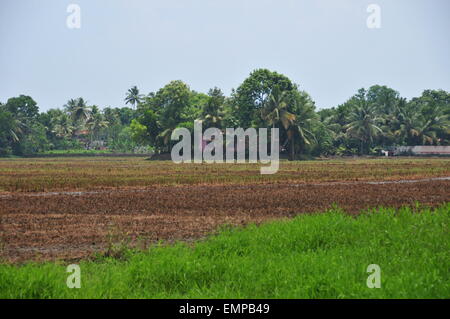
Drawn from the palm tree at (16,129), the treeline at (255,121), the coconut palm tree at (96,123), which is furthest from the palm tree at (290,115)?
the coconut palm tree at (96,123)

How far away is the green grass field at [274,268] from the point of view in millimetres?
5980

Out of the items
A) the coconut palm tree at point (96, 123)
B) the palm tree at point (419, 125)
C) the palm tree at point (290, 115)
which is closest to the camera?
the palm tree at point (290, 115)

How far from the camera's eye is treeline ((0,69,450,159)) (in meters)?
55.1

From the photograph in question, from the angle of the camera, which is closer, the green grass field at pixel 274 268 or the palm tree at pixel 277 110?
the green grass field at pixel 274 268

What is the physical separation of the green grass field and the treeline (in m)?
43.0

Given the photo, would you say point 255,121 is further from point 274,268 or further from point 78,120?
point 274,268

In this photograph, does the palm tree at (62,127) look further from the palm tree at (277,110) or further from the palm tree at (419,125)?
the palm tree at (419,125)

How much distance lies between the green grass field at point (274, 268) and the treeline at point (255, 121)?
4298 centimetres

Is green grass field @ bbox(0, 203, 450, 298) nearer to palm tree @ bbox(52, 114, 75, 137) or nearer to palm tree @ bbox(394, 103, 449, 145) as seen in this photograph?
palm tree @ bbox(394, 103, 449, 145)

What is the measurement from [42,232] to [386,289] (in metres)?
7.40

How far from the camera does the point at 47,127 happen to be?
260ft

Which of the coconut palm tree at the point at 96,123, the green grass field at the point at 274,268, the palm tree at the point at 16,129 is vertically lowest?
the green grass field at the point at 274,268

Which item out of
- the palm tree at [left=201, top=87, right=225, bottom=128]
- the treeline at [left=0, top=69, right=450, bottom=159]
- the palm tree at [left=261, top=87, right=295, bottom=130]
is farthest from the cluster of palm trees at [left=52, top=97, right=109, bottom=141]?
the palm tree at [left=261, top=87, right=295, bottom=130]

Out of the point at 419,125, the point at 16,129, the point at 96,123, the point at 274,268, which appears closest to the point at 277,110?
the point at 419,125
